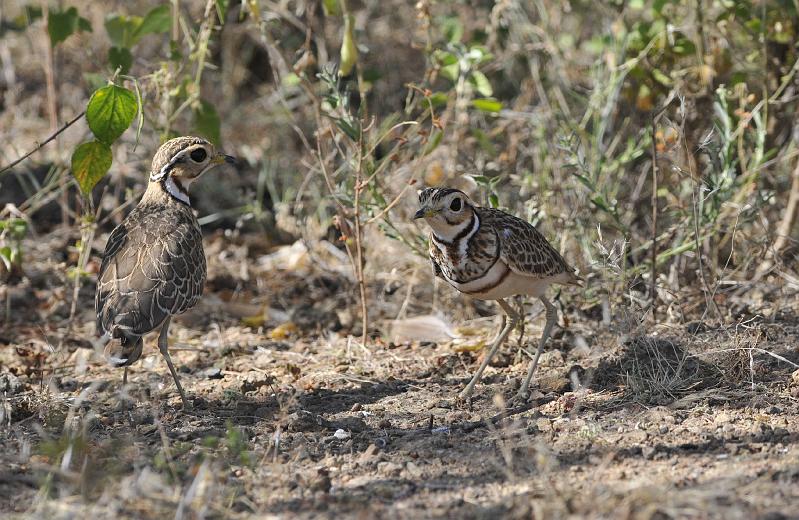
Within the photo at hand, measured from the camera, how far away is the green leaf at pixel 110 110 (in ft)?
15.7

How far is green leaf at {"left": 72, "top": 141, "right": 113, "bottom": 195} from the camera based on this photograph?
5012mm

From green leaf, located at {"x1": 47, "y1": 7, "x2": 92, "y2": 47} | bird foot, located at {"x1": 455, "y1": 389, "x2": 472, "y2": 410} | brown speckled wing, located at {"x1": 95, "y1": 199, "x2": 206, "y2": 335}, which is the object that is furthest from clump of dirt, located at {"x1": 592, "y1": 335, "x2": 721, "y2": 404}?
green leaf, located at {"x1": 47, "y1": 7, "x2": 92, "y2": 47}

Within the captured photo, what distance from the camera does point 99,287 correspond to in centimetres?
515

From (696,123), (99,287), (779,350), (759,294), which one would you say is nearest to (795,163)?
(696,123)

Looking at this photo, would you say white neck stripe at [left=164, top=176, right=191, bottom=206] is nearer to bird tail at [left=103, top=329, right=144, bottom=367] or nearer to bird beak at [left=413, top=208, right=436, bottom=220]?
bird tail at [left=103, top=329, right=144, bottom=367]

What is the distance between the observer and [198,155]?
222 inches

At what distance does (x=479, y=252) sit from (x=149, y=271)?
62.6 inches

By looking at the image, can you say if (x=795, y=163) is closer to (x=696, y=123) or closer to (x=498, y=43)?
(x=696, y=123)

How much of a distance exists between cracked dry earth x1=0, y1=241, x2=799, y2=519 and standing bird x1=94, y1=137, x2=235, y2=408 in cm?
32

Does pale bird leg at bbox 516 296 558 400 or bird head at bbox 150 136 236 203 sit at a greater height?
bird head at bbox 150 136 236 203

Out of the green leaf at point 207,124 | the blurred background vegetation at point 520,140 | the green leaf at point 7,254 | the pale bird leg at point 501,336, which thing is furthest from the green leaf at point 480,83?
the green leaf at point 7,254

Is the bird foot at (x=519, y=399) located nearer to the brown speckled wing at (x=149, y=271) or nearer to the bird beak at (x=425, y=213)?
the bird beak at (x=425, y=213)

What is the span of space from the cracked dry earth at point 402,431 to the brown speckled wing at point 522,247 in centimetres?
50

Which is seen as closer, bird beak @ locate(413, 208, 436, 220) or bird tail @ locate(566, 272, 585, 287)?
bird beak @ locate(413, 208, 436, 220)
